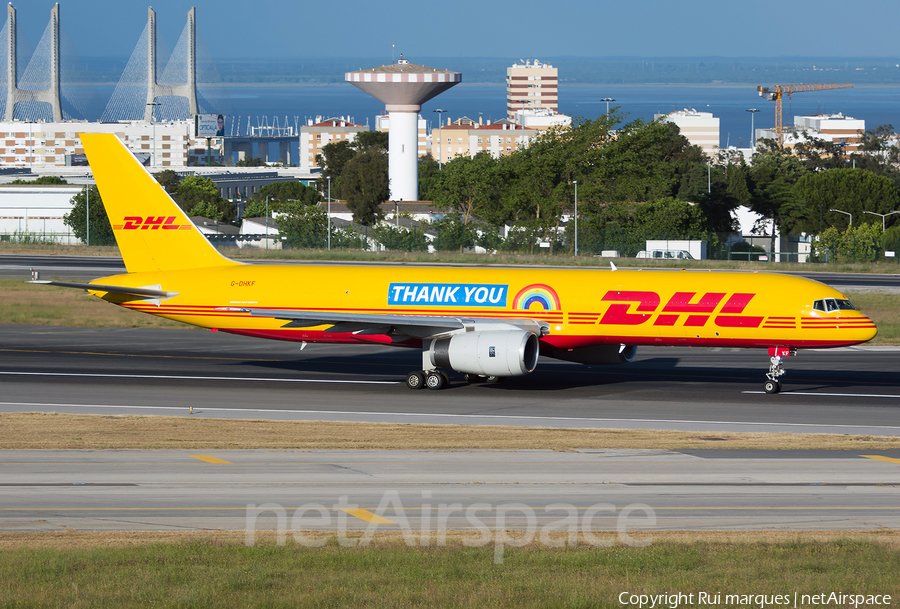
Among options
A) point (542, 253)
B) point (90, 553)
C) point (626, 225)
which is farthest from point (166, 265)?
point (626, 225)

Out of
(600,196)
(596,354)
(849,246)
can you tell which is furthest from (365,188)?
(596,354)

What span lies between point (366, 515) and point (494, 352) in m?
14.9

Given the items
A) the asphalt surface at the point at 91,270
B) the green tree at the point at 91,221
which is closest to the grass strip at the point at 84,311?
the asphalt surface at the point at 91,270

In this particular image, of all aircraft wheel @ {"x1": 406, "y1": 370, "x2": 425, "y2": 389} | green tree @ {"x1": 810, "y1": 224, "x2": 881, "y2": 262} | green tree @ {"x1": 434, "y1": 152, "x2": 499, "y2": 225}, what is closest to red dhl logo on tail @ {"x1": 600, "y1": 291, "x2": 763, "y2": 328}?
aircraft wheel @ {"x1": 406, "y1": 370, "x2": 425, "y2": 389}

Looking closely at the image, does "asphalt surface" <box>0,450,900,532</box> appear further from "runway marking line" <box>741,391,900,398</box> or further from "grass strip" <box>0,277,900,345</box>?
"grass strip" <box>0,277,900,345</box>

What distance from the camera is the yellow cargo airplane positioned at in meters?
33.1

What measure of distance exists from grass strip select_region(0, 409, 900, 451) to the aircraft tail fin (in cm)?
1094

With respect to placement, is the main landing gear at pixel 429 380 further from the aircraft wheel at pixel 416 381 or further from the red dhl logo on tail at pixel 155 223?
the red dhl logo on tail at pixel 155 223

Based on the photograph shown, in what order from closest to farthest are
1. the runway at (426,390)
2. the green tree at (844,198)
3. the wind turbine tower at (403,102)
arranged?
the runway at (426,390)
the green tree at (844,198)
the wind turbine tower at (403,102)

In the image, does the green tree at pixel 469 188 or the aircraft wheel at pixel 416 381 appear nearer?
the aircraft wheel at pixel 416 381

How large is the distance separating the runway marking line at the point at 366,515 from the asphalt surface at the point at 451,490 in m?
0.06

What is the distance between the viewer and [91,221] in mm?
111438

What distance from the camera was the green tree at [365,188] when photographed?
5753 inches

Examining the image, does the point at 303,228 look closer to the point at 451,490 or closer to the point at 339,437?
the point at 339,437
